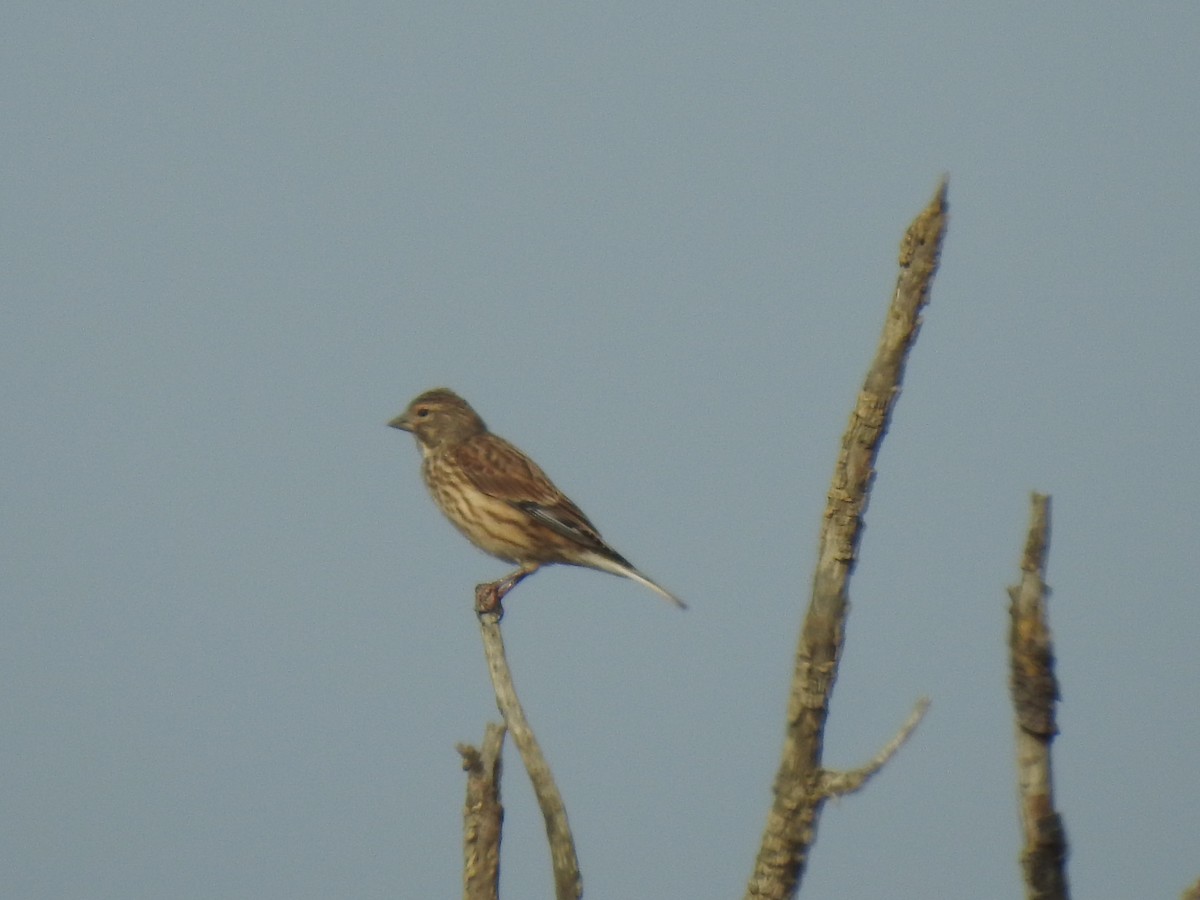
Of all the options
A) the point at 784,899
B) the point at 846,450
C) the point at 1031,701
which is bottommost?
the point at 784,899

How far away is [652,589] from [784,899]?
451 centimetres

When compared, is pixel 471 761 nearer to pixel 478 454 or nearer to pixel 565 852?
pixel 565 852

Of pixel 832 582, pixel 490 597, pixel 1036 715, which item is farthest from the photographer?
pixel 490 597

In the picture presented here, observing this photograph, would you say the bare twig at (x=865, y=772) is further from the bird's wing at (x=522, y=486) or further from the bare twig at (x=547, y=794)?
the bird's wing at (x=522, y=486)

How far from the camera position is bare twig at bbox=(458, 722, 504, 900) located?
23.8ft

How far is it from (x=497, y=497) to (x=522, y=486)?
20cm

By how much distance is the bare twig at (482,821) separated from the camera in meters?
7.25

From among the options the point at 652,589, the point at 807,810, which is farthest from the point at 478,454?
the point at 807,810

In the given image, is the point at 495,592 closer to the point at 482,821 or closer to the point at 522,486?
the point at 522,486

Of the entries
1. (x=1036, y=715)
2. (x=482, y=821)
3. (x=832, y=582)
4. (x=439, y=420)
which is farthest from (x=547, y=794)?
(x=439, y=420)

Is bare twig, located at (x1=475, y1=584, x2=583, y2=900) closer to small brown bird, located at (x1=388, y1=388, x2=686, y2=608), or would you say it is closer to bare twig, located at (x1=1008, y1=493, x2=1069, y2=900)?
Result: bare twig, located at (x1=1008, y1=493, x2=1069, y2=900)

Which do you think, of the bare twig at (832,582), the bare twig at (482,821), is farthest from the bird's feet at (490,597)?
the bare twig at (832,582)

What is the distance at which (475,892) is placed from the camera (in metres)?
7.22

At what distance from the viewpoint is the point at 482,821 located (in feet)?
24.0
